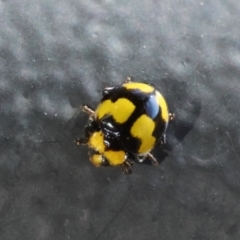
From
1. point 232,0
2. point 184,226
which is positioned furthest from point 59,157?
point 232,0

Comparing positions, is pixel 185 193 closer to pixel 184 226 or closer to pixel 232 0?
pixel 184 226

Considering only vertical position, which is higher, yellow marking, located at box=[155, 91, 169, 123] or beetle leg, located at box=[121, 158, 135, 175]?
yellow marking, located at box=[155, 91, 169, 123]

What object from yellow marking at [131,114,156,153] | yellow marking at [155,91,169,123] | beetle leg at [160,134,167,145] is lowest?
yellow marking at [131,114,156,153]

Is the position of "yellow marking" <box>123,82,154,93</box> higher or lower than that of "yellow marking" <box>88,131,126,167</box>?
higher

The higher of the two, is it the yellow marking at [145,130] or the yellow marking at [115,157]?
the yellow marking at [145,130]

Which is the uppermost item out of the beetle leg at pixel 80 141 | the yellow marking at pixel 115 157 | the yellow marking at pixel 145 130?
the yellow marking at pixel 145 130
